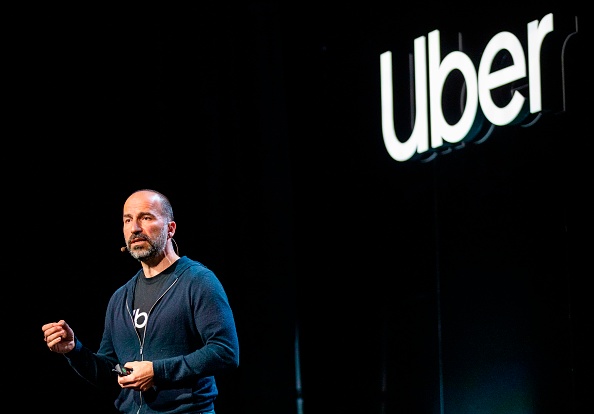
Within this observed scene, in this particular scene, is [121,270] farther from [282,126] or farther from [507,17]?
[507,17]

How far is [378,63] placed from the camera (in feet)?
16.8

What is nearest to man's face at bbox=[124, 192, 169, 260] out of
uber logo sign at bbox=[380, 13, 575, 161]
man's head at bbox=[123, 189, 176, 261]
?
man's head at bbox=[123, 189, 176, 261]

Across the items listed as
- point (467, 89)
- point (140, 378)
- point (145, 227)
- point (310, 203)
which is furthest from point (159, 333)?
point (310, 203)

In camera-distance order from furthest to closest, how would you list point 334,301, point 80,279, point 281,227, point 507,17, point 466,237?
1. point 281,227
2. point 334,301
3. point 80,279
4. point 466,237
5. point 507,17

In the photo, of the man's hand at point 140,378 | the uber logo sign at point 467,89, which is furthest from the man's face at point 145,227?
the uber logo sign at point 467,89

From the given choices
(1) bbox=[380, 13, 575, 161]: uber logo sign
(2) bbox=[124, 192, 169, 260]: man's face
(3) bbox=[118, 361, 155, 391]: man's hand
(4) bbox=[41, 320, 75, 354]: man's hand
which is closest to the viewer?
(3) bbox=[118, 361, 155, 391]: man's hand

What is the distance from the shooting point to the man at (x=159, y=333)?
9.91ft

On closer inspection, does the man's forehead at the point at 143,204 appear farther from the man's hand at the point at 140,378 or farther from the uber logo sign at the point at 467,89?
the uber logo sign at the point at 467,89

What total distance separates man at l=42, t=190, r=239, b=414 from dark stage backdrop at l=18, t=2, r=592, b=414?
154cm

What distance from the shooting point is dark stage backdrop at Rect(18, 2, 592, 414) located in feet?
12.9

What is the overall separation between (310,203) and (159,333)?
8.32ft

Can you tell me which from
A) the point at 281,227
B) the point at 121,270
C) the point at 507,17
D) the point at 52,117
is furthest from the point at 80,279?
the point at 507,17

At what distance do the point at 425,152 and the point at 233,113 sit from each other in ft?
5.06

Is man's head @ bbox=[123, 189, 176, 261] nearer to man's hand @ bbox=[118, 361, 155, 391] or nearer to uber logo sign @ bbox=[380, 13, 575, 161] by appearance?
man's hand @ bbox=[118, 361, 155, 391]
